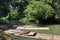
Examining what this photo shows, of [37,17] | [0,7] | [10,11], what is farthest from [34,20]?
[10,11]

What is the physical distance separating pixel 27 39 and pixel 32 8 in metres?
18.3

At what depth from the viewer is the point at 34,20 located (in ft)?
129

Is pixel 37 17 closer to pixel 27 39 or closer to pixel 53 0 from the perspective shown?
pixel 53 0

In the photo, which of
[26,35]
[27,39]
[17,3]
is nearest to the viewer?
[27,39]

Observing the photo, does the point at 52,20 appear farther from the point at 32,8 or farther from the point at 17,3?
the point at 17,3

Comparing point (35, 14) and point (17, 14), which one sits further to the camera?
point (17, 14)

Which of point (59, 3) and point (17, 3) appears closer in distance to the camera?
point (59, 3)

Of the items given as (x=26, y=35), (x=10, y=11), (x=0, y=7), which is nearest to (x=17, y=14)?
(x=10, y=11)

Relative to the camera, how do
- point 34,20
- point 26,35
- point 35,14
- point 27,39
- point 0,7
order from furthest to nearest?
point 0,7, point 34,20, point 35,14, point 26,35, point 27,39

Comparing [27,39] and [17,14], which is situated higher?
[27,39]

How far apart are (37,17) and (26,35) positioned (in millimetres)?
16430

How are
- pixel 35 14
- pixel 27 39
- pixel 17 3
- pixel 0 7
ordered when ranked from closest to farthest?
pixel 27 39 → pixel 35 14 → pixel 0 7 → pixel 17 3


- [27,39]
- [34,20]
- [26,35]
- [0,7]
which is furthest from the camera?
[0,7]

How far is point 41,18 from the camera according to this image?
3750 centimetres
